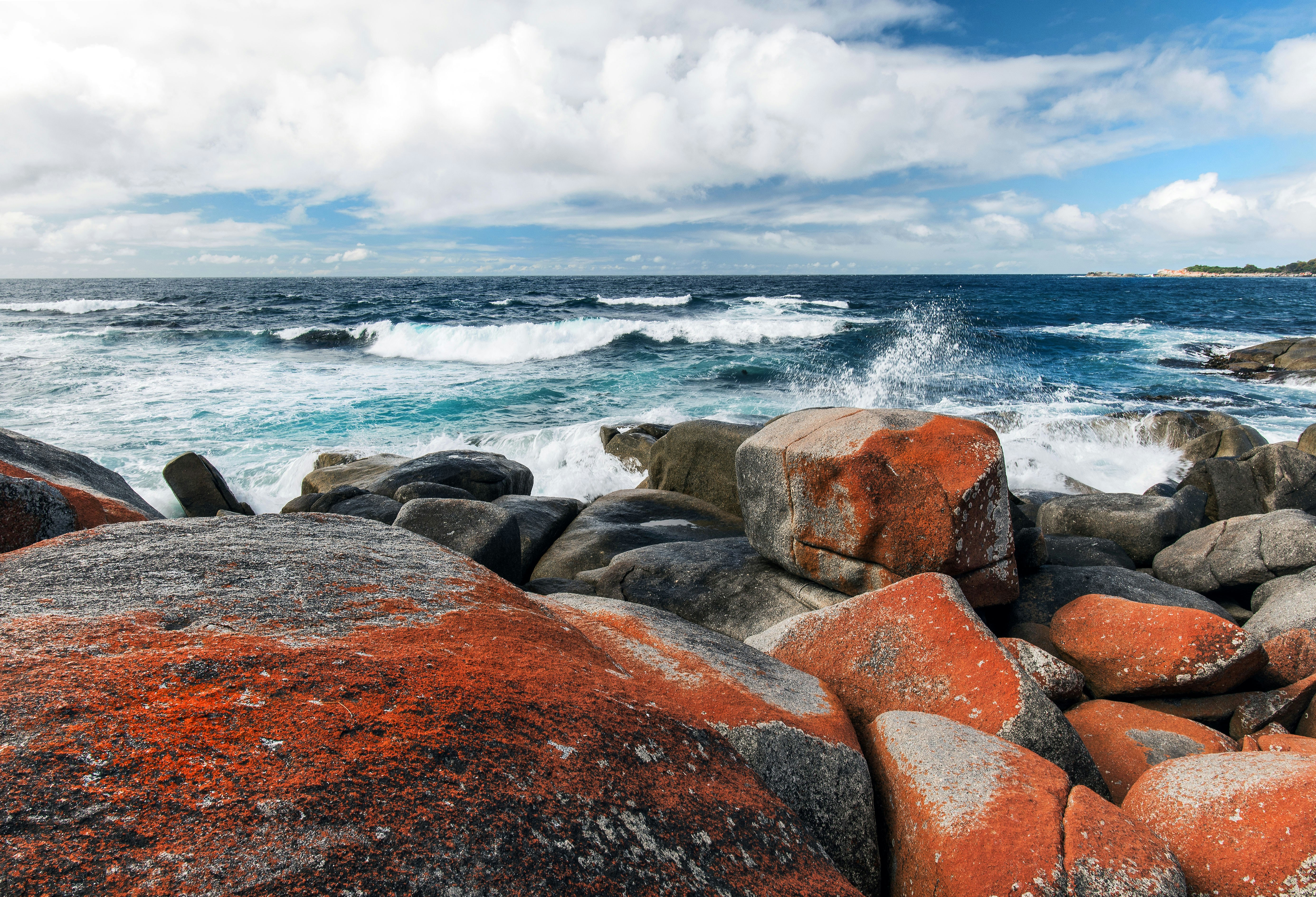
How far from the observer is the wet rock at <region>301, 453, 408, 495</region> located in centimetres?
899

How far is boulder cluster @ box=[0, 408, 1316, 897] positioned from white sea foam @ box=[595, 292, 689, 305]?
3729 cm

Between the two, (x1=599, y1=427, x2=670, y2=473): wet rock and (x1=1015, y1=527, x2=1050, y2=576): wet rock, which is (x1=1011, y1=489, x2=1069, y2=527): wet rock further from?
(x1=599, y1=427, x2=670, y2=473): wet rock

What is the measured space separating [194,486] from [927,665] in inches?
353

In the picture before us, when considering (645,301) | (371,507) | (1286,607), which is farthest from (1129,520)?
(645,301)

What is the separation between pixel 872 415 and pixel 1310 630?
283 cm

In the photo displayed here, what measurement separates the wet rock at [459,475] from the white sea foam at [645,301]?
32221mm

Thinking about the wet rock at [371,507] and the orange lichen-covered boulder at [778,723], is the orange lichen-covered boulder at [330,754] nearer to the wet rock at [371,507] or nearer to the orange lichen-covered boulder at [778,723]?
the orange lichen-covered boulder at [778,723]

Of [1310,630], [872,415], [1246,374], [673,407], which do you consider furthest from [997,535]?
[1246,374]

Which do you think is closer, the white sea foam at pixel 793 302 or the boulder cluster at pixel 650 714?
the boulder cluster at pixel 650 714

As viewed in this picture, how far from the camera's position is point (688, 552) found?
5.23 metres

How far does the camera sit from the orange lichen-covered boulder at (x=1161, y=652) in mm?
3514

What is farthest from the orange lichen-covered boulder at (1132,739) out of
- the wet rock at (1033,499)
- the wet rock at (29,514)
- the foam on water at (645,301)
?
the foam on water at (645,301)

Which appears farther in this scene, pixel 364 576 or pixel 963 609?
pixel 963 609

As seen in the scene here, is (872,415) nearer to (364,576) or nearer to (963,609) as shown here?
(963,609)
